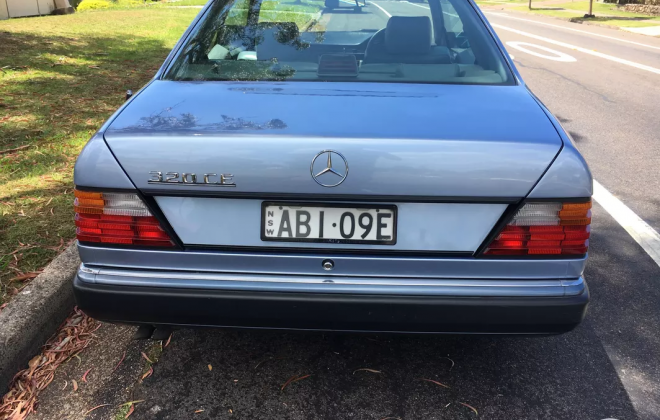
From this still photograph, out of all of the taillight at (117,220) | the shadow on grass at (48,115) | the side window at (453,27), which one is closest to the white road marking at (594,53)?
the shadow on grass at (48,115)

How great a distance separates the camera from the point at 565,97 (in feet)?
31.2

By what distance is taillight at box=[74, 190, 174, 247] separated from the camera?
7.05 feet

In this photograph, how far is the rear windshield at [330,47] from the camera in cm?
284

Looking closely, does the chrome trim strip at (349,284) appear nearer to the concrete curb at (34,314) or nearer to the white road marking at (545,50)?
the concrete curb at (34,314)

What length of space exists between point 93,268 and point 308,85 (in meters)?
1.12

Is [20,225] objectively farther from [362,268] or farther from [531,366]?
[531,366]

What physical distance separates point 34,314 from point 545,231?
7.44 feet

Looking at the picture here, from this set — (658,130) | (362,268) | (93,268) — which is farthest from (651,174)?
(93,268)

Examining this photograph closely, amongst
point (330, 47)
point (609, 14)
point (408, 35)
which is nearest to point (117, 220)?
point (330, 47)

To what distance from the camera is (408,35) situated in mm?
3145

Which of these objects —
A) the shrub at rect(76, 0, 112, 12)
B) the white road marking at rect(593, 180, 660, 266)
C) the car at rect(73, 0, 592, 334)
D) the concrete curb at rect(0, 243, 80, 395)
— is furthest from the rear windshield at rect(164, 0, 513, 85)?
the shrub at rect(76, 0, 112, 12)

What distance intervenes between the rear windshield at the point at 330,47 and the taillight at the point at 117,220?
2.75ft

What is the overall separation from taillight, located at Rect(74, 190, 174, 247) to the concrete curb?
0.86 metres

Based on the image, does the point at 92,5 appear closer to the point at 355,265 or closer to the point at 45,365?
the point at 45,365
